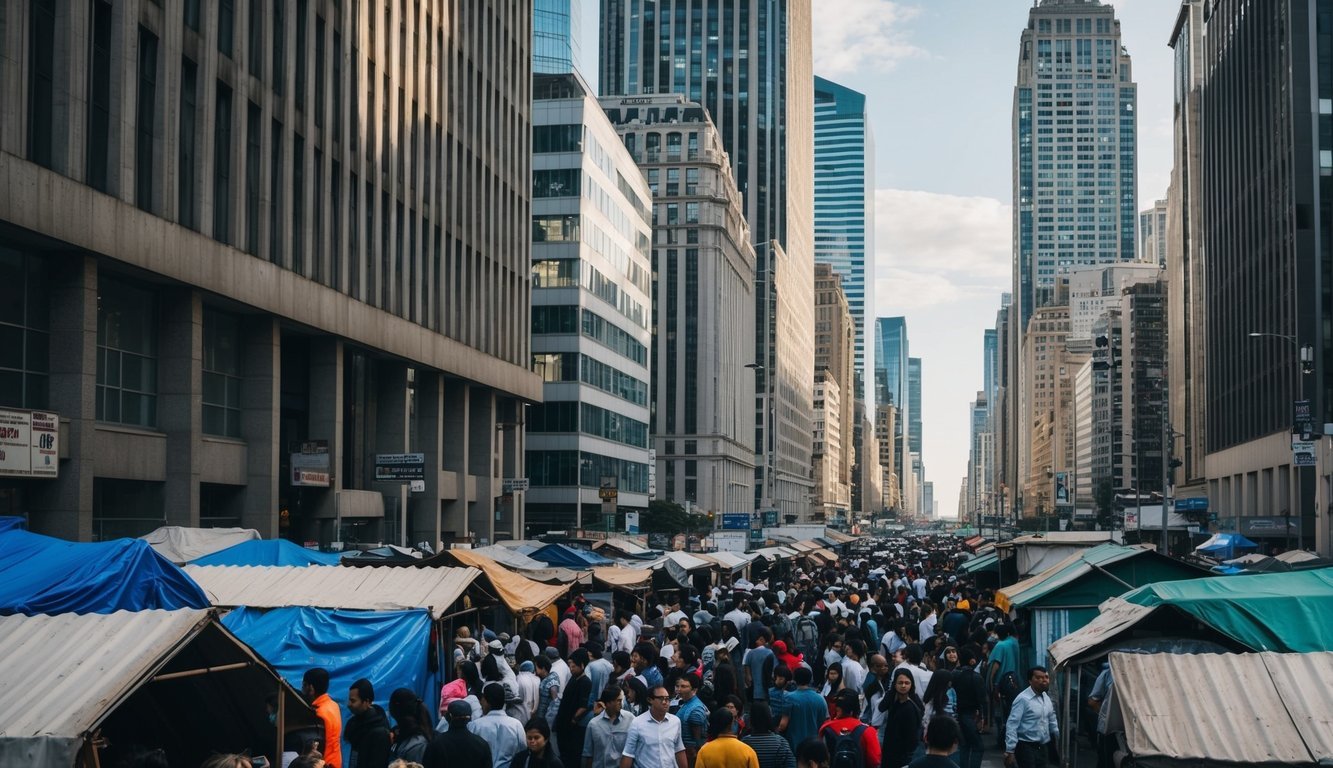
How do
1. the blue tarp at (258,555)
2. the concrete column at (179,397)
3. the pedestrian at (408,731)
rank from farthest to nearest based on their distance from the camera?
the concrete column at (179,397) → the blue tarp at (258,555) → the pedestrian at (408,731)

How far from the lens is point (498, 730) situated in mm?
11977

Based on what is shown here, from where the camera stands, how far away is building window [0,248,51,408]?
2741cm

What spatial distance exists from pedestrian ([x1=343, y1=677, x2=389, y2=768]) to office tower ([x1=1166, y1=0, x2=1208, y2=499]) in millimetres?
99269

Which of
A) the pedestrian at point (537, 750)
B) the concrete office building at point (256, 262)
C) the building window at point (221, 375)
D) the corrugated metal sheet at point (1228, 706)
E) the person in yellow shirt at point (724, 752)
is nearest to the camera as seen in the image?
the corrugated metal sheet at point (1228, 706)

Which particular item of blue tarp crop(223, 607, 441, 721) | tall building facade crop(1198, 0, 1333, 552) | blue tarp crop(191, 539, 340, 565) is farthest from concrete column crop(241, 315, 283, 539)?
tall building facade crop(1198, 0, 1333, 552)

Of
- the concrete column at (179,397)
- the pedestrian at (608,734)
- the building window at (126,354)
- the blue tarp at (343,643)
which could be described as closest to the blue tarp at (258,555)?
the blue tarp at (343,643)

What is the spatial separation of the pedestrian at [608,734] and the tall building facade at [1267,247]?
174 ft

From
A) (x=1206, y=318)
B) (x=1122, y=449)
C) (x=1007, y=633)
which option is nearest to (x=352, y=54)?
(x=1007, y=633)

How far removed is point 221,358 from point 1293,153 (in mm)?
56776

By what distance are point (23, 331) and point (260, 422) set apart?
9.66 metres

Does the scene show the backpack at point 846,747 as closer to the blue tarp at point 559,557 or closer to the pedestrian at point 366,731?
the pedestrian at point 366,731

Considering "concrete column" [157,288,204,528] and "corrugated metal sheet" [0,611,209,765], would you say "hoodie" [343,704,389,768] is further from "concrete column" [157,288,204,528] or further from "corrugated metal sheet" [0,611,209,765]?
"concrete column" [157,288,204,528]

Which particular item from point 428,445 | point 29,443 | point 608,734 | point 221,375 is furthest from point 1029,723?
point 428,445

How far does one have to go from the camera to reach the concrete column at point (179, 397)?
32688 millimetres
